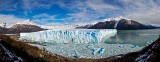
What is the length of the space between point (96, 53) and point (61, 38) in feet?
124

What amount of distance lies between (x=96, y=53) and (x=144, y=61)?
3652cm

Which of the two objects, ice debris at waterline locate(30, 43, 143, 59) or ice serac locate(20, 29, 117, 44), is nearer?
ice debris at waterline locate(30, 43, 143, 59)

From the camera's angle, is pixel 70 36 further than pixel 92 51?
Yes

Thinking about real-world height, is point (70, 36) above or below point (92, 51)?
above

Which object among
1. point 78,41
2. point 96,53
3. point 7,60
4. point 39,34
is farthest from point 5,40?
point 39,34

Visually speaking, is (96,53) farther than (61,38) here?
No

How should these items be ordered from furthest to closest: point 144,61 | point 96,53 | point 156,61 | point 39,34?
1. point 39,34
2. point 96,53
3. point 144,61
4. point 156,61

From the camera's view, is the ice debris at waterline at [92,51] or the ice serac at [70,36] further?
the ice serac at [70,36]

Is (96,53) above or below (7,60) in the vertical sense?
below

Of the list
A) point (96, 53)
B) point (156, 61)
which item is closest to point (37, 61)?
point (156, 61)

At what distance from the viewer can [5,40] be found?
1196 inches

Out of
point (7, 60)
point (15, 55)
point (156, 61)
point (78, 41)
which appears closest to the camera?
point (156, 61)

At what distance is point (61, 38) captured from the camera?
93.1 m

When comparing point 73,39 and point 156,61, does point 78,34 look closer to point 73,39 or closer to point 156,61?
point 73,39
